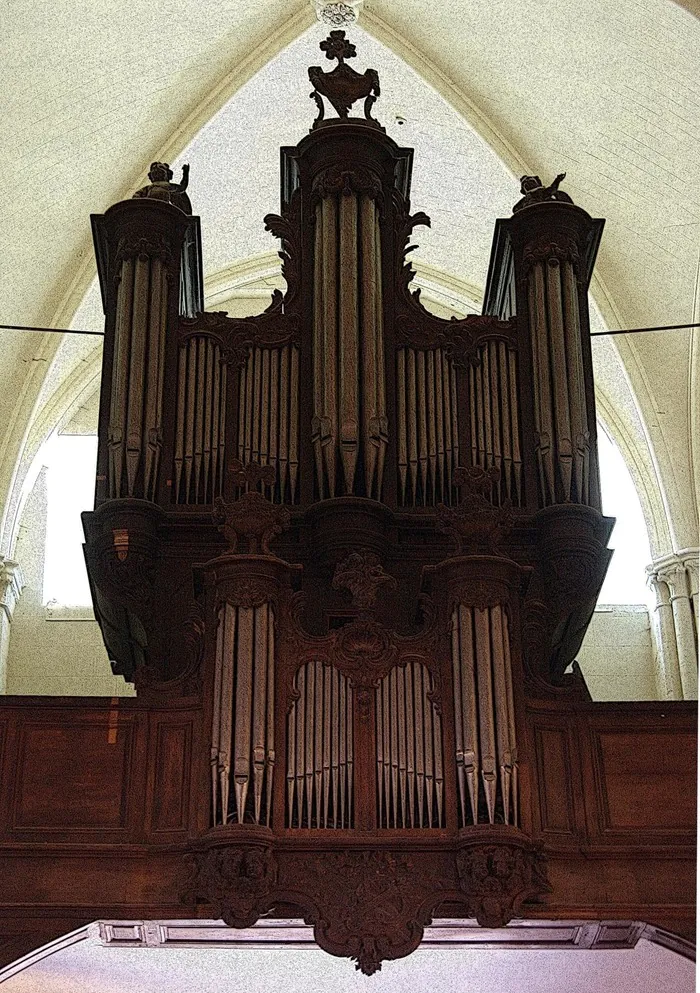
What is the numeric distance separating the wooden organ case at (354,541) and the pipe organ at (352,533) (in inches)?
0.7

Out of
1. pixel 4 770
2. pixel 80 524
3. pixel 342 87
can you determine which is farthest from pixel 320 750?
pixel 80 524

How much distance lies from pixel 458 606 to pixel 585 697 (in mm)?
900

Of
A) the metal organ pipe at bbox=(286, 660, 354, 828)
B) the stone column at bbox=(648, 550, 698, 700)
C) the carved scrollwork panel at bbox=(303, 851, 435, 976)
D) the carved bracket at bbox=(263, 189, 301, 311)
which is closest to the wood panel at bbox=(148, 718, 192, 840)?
the metal organ pipe at bbox=(286, 660, 354, 828)

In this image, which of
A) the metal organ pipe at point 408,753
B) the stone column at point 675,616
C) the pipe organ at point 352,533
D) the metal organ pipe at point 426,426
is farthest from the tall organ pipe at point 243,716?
the stone column at point 675,616

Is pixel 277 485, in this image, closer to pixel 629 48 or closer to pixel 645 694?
pixel 629 48

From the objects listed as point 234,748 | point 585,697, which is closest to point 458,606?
point 585,697

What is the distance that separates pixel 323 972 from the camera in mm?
11602

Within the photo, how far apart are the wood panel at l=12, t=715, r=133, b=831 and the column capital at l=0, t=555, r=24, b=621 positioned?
22.8 feet

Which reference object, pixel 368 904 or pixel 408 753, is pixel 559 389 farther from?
pixel 368 904

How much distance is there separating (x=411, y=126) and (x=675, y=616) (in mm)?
5582

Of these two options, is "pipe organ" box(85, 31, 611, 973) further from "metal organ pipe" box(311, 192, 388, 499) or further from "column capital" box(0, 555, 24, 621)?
"column capital" box(0, 555, 24, 621)

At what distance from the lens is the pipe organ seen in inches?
341

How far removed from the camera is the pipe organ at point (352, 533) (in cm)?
866

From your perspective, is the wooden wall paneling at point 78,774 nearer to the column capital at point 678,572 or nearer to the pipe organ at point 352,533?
the pipe organ at point 352,533
